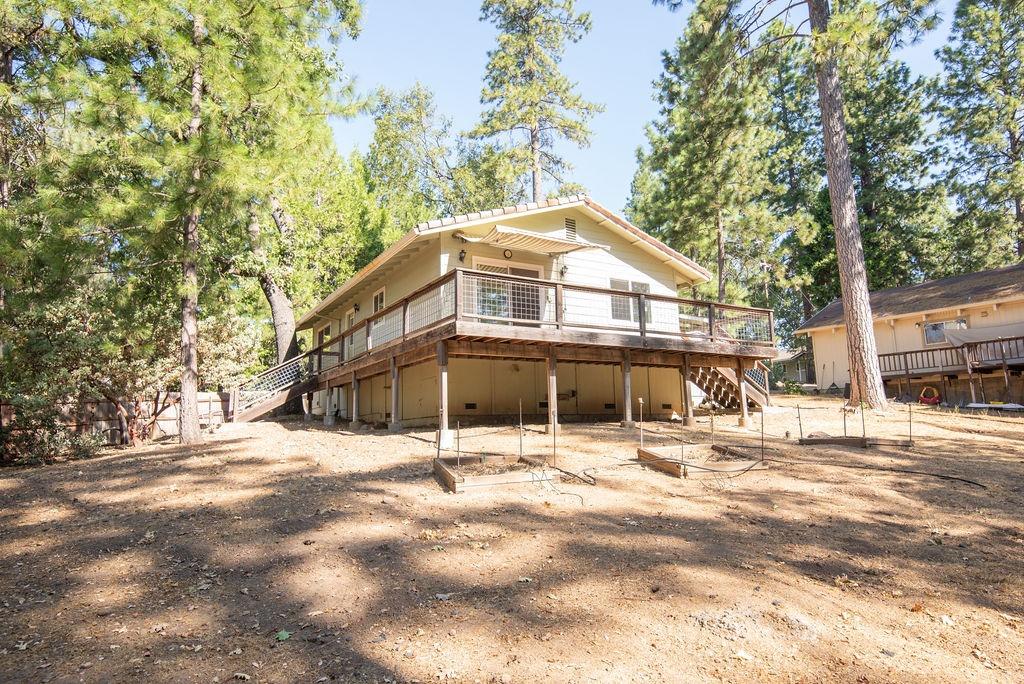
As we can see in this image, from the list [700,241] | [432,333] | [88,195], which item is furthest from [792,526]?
[700,241]

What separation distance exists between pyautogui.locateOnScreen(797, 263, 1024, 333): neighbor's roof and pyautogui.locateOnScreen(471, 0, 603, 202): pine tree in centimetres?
1480

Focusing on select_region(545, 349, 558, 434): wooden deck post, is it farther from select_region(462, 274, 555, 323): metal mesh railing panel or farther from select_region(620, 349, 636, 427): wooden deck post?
select_region(620, 349, 636, 427): wooden deck post

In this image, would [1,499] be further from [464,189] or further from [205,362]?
[464,189]

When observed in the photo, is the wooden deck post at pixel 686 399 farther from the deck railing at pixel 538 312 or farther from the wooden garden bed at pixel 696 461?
the wooden garden bed at pixel 696 461

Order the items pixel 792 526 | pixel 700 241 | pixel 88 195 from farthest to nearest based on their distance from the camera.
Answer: pixel 700 241 → pixel 88 195 → pixel 792 526

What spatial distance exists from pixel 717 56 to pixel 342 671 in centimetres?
1710

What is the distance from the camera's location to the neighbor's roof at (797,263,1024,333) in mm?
21688

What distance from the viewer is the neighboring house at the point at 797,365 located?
125 feet

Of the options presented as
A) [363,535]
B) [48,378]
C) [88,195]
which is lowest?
[363,535]

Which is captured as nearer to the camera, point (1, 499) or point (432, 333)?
point (1, 499)

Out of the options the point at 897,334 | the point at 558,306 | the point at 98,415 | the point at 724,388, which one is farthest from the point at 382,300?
the point at 897,334

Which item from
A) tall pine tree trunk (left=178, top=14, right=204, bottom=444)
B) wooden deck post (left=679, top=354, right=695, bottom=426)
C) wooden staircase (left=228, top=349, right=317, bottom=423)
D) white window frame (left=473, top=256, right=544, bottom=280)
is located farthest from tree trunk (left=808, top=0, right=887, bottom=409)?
wooden staircase (left=228, top=349, right=317, bottom=423)

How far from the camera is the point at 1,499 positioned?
7.27 meters

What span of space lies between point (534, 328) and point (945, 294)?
70.3 feet
